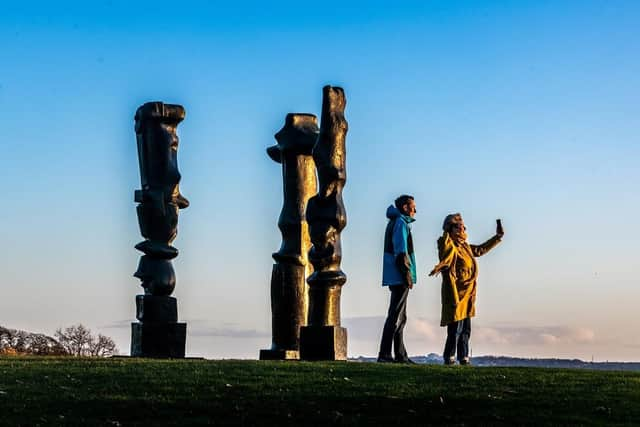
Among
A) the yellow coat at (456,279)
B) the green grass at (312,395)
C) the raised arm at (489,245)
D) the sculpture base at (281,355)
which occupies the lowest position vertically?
the green grass at (312,395)

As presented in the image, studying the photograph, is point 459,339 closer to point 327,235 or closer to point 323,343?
point 323,343

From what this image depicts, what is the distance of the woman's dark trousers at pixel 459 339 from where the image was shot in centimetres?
2122

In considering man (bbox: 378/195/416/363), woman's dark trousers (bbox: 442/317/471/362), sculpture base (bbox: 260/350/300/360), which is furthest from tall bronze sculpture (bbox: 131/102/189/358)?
woman's dark trousers (bbox: 442/317/471/362)

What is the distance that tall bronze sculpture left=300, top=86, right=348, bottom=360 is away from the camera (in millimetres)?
21156

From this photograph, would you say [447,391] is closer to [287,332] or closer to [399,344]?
[399,344]

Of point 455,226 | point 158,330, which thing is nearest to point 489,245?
point 455,226

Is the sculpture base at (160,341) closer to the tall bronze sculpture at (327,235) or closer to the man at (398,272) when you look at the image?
the tall bronze sculpture at (327,235)

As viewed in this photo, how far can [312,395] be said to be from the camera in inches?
627

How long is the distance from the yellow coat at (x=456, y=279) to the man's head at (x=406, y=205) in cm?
101

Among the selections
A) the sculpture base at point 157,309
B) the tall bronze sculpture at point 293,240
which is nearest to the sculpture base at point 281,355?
the tall bronze sculpture at point 293,240

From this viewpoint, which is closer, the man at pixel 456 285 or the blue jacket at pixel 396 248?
the blue jacket at pixel 396 248

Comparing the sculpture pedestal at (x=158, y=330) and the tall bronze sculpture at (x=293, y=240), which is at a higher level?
the tall bronze sculpture at (x=293, y=240)

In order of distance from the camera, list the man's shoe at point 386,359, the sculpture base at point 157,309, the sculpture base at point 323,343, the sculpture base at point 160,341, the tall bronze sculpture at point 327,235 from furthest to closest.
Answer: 1. the sculpture base at point 157,309
2. the sculpture base at point 160,341
3. the tall bronze sculpture at point 327,235
4. the sculpture base at point 323,343
5. the man's shoe at point 386,359

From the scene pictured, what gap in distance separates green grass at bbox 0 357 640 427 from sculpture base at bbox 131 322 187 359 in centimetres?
324
